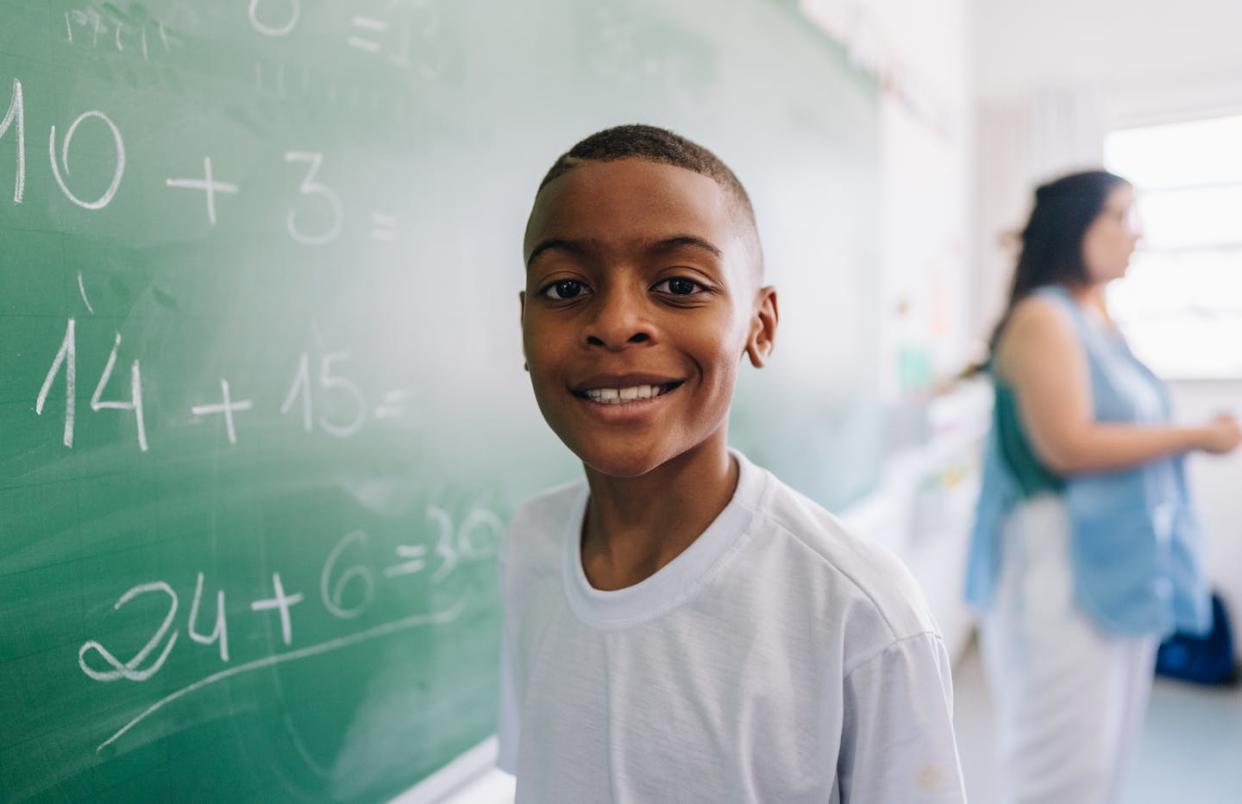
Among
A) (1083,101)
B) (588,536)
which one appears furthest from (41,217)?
(1083,101)

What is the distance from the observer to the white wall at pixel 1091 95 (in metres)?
3.39

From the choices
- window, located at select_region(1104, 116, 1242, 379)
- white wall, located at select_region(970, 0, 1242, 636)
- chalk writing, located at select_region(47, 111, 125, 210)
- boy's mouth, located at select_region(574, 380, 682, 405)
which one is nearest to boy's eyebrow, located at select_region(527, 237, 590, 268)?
boy's mouth, located at select_region(574, 380, 682, 405)

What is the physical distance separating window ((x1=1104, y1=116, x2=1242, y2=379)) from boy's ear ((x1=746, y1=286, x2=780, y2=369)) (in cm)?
344

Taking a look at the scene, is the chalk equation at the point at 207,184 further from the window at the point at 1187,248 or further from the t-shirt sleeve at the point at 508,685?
the window at the point at 1187,248

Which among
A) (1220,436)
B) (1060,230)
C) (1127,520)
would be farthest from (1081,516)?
(1060,230)

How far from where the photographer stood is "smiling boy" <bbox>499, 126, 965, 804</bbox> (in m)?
0.58

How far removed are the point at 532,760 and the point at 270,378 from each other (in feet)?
1.44

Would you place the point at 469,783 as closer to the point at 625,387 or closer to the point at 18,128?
the point at 625,387

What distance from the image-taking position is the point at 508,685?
84 centimetres

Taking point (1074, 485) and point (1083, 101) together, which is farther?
point (1083, 101)

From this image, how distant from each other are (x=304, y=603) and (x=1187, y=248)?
410cm

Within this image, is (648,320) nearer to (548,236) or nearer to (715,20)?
(548,236)

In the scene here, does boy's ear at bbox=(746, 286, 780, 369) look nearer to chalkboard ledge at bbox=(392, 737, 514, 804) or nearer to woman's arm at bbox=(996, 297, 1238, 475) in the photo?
chalkboard ledge at bbox=(392, 737, 514, 804)

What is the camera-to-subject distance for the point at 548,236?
0.61 m
